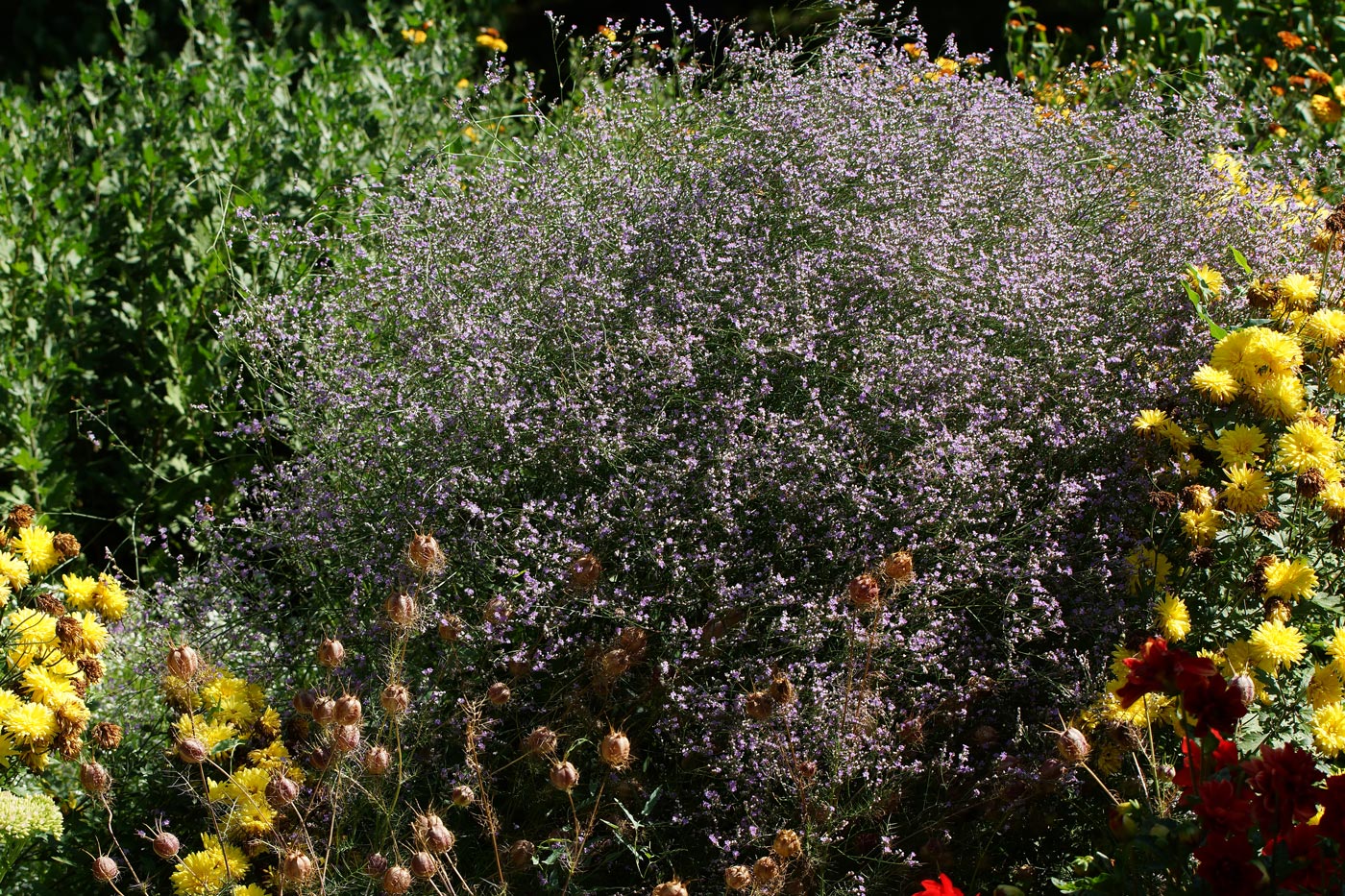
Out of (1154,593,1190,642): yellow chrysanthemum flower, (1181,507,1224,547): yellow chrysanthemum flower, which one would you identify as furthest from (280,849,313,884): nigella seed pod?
(1181,507,1224,547): yellow chrysanthemum flower

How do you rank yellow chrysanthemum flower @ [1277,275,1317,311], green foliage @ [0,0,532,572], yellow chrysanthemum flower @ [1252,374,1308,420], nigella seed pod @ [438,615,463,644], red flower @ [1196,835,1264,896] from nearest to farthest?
1. red flower @ [1196,835,1264,896]
2. nigella seed pod @ [438,615,463,644]
3. yellow chrysanthemum flower @ [1252,374,1308,420]
4. yellow chrysanthemum flower @ [1277,275,1317,311]
5. green foliage @ [0,0,532,572]

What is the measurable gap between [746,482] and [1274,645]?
3.18 ft

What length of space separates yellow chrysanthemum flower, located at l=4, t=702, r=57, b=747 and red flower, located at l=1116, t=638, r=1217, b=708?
1.79 meters

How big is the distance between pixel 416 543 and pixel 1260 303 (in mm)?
1779

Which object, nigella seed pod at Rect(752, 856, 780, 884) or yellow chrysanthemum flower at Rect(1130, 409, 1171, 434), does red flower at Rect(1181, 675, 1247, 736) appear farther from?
yellow chrysanthemum flower at Rect(1130, 409, 1171, 434)

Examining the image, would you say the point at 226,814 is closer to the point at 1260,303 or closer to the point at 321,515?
the point at 321,515

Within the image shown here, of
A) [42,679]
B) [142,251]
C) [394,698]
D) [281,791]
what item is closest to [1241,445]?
[394,698]

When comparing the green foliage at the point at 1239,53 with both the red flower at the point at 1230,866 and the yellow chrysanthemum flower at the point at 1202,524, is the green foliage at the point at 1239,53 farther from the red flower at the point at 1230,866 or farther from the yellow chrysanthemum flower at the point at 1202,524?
the red flower at the point at 1230,866

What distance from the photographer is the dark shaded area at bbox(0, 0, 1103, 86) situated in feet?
22.9

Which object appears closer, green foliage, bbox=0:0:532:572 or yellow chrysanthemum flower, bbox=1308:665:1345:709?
yellow chrysanthemum flower, bbox=1308:665:1345:709

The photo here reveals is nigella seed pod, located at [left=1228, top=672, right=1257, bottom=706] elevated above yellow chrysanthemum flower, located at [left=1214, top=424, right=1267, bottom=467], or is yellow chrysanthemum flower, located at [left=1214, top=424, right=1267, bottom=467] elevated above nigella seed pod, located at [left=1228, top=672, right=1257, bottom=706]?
nigella seed pod, located at [left=1228, top=672, right=1257, bottom=706]

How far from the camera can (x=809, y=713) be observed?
7.64 feet

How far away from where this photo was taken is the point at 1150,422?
8.44 ft

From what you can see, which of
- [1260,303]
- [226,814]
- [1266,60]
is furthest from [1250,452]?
[1266,60]
